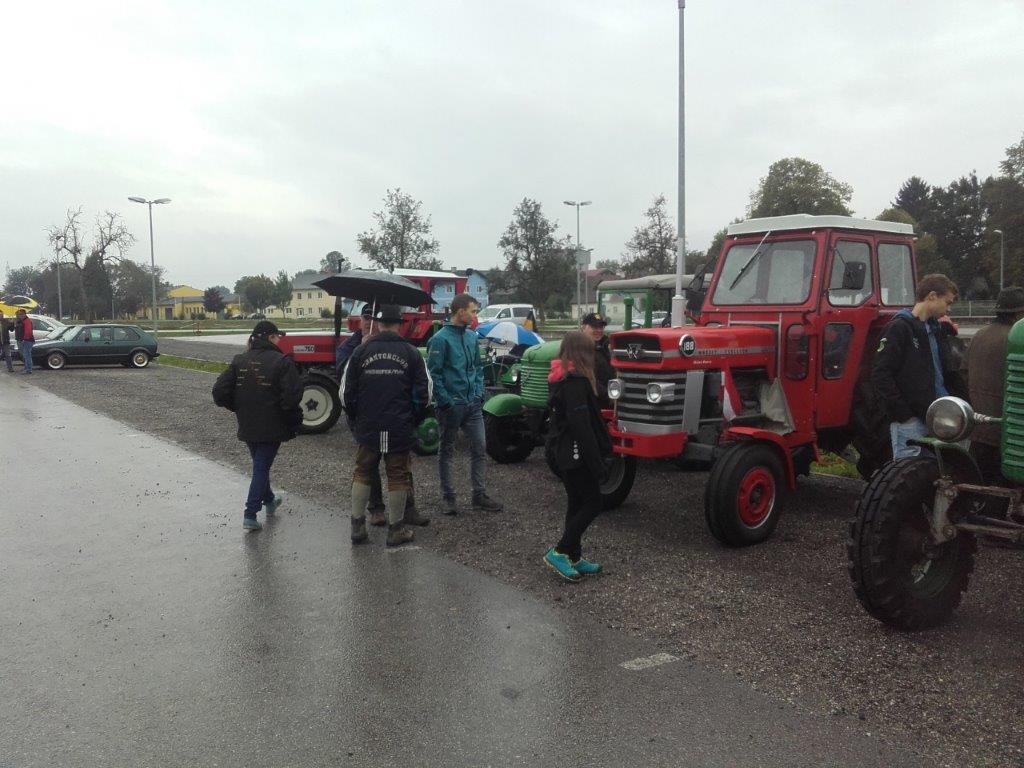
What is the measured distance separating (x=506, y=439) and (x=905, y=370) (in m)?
4.63

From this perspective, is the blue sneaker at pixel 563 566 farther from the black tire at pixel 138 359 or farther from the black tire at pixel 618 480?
the black tire at pixel 138 359

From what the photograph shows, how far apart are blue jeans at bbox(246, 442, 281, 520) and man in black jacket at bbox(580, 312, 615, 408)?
2.87 meters

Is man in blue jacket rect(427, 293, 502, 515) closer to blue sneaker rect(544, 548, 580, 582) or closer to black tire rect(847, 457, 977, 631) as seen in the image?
blue sneaker rect(544, 548, 580, 582)

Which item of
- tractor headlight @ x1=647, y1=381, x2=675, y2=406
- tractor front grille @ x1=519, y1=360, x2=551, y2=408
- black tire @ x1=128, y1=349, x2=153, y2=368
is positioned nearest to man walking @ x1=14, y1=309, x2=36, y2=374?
black tire @ x1=128, y1=349, x2=153, y2=368

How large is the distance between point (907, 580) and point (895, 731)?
1087 mm

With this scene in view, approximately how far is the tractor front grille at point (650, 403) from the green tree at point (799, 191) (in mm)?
56446

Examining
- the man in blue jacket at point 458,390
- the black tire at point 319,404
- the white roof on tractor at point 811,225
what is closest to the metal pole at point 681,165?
the black tire at point 319,404

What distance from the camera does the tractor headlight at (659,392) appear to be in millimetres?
6184

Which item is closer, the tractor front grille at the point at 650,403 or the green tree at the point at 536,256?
the tractor front grille at the point at 650,403

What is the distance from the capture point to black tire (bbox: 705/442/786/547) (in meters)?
5.71

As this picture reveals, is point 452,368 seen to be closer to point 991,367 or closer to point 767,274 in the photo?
point 767,274

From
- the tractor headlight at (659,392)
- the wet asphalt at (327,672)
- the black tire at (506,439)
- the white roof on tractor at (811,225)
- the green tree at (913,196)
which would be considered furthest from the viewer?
the green tree at (913,196)

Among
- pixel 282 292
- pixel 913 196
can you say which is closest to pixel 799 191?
pixel 913 196

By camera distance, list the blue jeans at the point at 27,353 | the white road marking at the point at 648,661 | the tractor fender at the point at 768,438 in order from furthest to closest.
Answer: the blue jeans at the point at 27,353
the tractor fender at the point at 768,438
the white road marking at the point at 648,661
